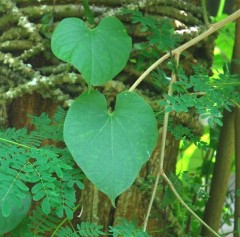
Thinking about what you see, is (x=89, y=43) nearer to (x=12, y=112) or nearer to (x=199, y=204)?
(x=12, y=112)

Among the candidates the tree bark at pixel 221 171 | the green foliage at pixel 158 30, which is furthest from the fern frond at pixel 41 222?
the tree bark at pixel 221 171

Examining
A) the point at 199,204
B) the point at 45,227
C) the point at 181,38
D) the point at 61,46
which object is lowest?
the point at 199,204

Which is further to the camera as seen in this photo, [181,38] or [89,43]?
[181,38]

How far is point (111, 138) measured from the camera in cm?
81

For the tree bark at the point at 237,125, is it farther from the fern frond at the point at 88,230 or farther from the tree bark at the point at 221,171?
the fern frond at the point at 88,230

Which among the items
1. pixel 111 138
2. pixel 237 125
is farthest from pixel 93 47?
pixel 237 125

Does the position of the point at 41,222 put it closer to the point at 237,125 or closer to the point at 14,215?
the point at 14,215

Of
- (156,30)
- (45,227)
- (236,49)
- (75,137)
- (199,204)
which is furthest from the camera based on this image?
(199,204)

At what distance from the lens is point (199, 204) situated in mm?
1458

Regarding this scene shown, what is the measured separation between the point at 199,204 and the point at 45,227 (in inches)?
24.3

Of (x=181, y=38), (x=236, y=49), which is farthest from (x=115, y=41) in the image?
(x=236, y=49)

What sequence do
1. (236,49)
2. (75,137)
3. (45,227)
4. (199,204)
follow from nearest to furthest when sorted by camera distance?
(75,137) → (45,227) → (236,49) → (199,204)

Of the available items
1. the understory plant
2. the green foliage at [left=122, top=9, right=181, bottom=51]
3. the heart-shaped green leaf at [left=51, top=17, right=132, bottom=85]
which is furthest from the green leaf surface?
the green foliage at [left=122, top=9, right=181, bottom=51]

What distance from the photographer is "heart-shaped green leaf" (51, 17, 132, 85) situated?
2.70 feet
